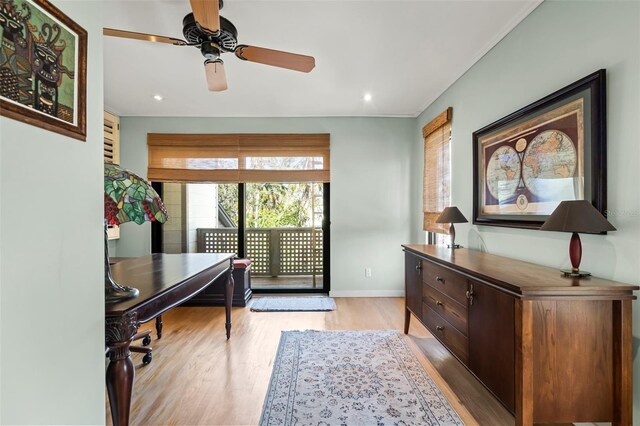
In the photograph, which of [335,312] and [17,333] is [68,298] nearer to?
[17,333]

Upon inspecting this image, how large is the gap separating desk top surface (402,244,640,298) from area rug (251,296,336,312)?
196 cm

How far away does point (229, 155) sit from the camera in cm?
406

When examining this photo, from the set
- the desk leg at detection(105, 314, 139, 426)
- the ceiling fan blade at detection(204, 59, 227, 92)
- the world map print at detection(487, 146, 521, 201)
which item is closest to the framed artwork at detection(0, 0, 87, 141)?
the desk leg at detection(105, 314, 139, 426)

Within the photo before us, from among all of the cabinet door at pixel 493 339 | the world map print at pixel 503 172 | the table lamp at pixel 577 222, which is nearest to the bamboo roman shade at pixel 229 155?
the world map print at pixel 503 172

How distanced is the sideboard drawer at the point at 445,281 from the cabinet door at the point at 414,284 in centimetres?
11

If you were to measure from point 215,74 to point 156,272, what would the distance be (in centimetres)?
147

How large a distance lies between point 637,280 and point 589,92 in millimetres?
934

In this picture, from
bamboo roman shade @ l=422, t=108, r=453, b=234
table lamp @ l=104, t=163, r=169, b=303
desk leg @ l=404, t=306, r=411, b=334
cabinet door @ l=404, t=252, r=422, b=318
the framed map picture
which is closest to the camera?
table lamp @ l=104, t=163, r=169, b=303

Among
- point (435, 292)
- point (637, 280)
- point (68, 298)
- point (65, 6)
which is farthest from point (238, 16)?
point (637, 280)

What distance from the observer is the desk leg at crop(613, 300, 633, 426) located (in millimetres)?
1272

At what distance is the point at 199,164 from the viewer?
4.07 m

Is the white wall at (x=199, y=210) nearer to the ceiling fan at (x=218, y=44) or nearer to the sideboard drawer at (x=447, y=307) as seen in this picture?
the ceiling fan at (x=218, y=44)

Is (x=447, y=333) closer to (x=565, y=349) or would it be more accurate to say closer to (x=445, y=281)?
(x=445, y=281)

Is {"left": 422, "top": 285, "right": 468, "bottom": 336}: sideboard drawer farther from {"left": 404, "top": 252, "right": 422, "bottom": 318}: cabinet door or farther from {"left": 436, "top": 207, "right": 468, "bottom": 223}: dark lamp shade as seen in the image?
{"left": 436, "top": 207, "right": 468, "bottom": 223}: dark lamp shade
